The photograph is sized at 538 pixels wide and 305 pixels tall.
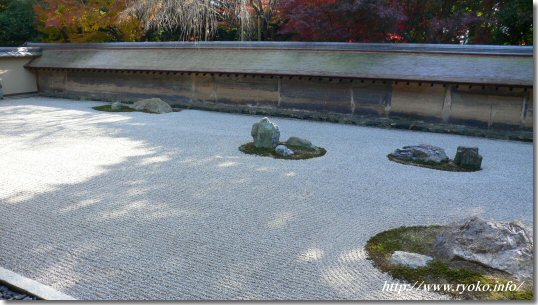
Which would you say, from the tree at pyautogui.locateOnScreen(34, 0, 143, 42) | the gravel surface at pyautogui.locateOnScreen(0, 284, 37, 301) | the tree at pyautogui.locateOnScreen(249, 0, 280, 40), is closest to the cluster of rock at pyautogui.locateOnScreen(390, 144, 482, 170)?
the gravel surface at pyautogui.locateOnScreen(0, 284, 37, 301)

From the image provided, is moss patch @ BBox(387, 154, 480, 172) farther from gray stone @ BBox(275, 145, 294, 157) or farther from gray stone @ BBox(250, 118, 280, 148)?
gray stone @ BBox(250, 118, 280, 148)

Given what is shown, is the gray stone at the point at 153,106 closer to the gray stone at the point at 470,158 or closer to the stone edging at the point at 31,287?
the gray stone at the point at 470,158

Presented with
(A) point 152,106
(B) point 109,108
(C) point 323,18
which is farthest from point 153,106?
(C) point 323,18

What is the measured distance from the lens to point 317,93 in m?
13.0

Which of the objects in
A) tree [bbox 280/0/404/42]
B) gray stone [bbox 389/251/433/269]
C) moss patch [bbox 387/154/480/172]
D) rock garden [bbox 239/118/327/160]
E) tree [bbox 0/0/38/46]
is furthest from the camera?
tree [bbox 0/0/38/46]

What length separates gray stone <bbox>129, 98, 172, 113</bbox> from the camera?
13.8 m

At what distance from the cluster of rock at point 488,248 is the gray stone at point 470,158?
373 centimetres

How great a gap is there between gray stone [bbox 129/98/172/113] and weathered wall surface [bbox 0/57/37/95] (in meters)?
6.45

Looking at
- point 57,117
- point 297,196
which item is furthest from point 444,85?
point 57,117

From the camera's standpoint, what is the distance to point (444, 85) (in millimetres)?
11234

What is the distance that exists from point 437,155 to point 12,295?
7.21 m

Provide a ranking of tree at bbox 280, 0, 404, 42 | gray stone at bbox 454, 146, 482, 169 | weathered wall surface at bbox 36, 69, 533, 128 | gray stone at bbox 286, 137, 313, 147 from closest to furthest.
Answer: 1. gray stone at bbox 454, 146, 482, 169
2. gray stone at bbox 286, 137, 313, 147
3. weathered wall surface at bbox 36, 69, 533, 128
4. tree at bbox 280, 0, 404, 42

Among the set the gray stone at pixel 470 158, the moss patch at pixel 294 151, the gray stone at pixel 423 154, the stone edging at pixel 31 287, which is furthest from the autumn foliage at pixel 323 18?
the stone edging at pixel 31 287

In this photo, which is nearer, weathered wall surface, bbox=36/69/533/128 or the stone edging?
the stone edging
